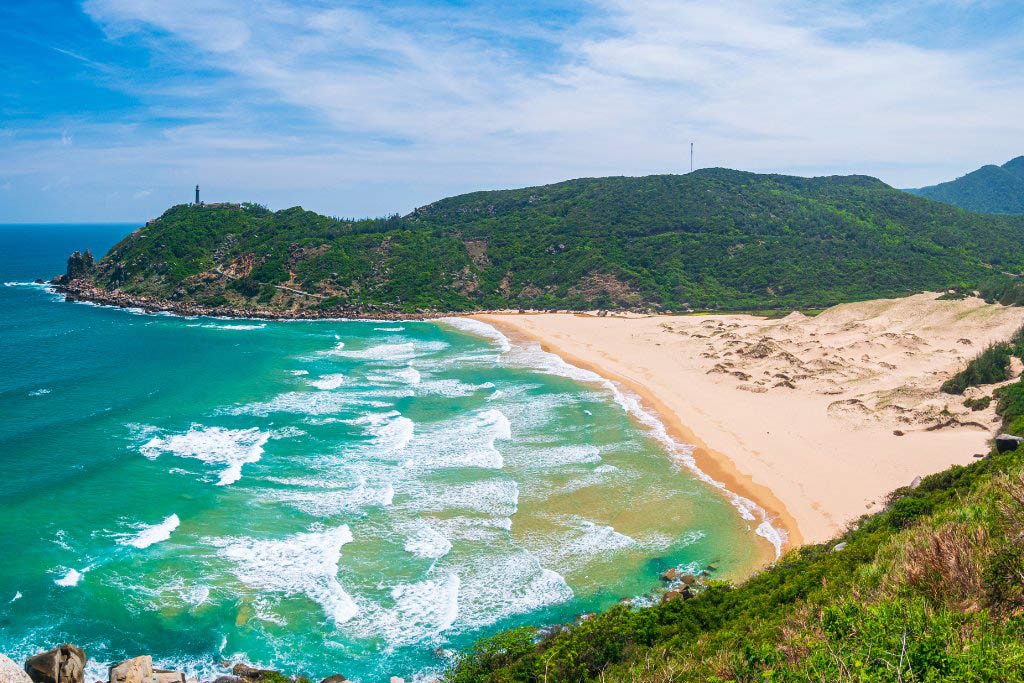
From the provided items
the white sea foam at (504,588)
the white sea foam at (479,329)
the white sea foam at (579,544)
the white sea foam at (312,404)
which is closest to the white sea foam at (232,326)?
the white sea foam at (479,329)

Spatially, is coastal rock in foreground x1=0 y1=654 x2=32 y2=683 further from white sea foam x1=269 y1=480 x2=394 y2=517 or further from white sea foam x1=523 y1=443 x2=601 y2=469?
white sea foam x1=523 y1=443 x2=601 y2=469

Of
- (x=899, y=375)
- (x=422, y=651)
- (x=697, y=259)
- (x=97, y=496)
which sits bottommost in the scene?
(x=422, y=651)

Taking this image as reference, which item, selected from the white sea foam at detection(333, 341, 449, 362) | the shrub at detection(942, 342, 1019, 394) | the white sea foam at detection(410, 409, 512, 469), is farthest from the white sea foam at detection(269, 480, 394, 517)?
the shrub at detection(942, 342, 1019, 394)

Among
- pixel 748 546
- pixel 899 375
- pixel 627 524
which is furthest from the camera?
pixel 899 375

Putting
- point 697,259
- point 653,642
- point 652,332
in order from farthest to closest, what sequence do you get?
point 697,259
point 652,332
point 653,642

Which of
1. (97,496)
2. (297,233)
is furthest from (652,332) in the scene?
(297,233)

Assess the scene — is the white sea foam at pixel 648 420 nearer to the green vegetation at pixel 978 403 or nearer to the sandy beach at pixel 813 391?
the sandy beach at pixel 813 391

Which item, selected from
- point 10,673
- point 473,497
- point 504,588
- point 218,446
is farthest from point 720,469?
point 10,673

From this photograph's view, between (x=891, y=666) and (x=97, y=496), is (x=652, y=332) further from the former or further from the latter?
(x=891, y=666)
